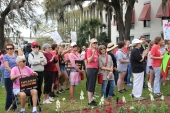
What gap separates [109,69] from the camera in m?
7.60

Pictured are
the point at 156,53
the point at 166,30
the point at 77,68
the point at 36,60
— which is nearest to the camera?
the point at 36,60

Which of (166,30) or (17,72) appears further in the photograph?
(166,30)

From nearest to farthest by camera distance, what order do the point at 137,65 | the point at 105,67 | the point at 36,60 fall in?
the point at 36,60, the point at 105,67, the point at 137,65

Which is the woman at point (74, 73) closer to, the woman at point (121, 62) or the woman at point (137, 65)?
the woman at point (137, 65)

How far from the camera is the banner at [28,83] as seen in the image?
639 centimetres

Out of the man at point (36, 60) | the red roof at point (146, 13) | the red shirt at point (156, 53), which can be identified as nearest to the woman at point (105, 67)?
the red shirt at point (156, 53)

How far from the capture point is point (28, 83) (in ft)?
21.3

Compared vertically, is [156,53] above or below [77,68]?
above

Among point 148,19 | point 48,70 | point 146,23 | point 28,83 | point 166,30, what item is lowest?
point 28,83

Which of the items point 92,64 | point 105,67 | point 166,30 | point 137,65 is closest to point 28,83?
point 92,64

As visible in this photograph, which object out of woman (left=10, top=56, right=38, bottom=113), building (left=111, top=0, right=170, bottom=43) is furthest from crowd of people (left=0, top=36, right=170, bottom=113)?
building (left=111, top=0, right=170, bottom=43)

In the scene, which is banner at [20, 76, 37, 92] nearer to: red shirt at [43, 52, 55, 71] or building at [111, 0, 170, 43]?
red shirt at [43, 52, 55, 71]

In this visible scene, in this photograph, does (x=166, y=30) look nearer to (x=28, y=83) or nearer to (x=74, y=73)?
(x=74, y=73)

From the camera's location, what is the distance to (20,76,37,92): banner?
6.39 meters
